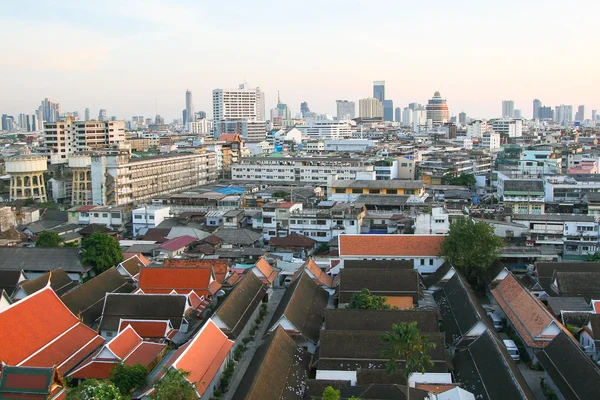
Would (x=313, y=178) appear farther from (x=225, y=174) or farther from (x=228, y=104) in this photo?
(x=228, y=104)

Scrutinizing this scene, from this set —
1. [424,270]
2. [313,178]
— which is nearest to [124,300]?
[424,270]

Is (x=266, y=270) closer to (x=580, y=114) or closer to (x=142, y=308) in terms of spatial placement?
(x=142, y=308)

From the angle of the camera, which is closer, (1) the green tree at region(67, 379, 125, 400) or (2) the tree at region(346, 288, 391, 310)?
(1) the green tree at region(67, 379, 125, 400)

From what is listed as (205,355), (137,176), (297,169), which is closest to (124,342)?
(205,355)

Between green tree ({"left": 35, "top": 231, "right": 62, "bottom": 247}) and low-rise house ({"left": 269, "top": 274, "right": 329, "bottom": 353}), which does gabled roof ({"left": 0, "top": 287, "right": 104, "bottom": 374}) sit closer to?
low-rise house ({"left": 269, "top": 274, "right": 329, "bottom": 353})

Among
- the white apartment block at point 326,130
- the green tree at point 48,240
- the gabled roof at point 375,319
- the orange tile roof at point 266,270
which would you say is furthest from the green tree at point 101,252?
the white apartment block at point 326,130

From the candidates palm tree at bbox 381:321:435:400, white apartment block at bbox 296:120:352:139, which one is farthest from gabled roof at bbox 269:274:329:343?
white apartment block at bbox 296:120:352:139

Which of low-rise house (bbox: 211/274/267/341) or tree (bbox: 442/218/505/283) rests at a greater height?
tree (bbox: 442/218/505/283)
